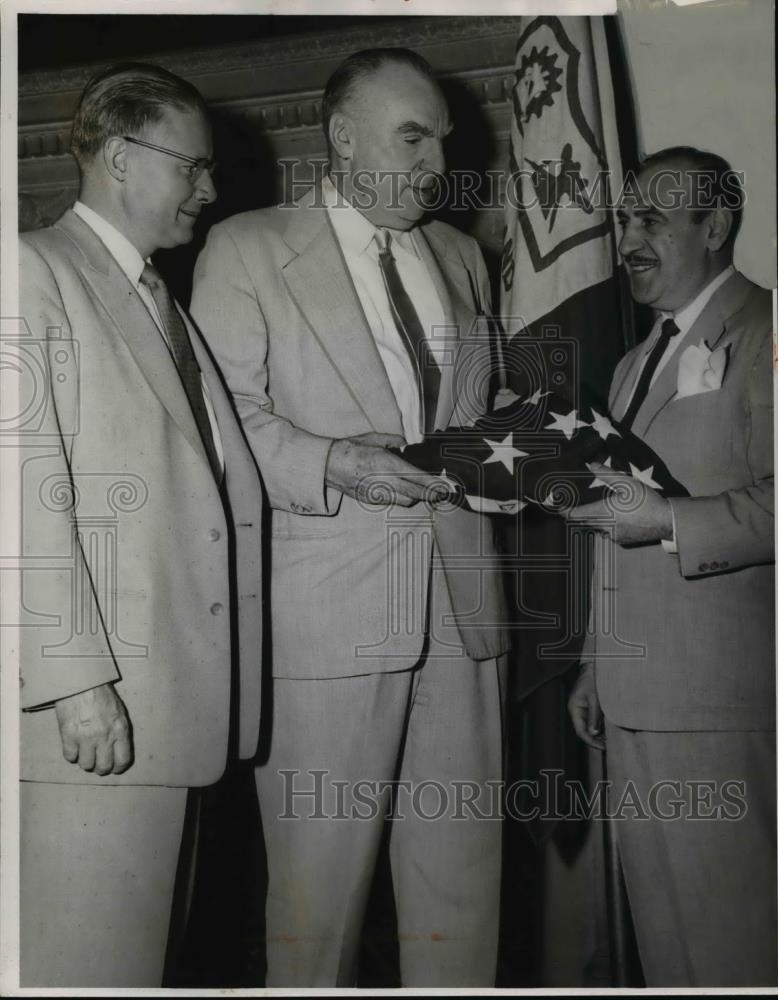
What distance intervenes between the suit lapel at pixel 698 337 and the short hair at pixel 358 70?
2.57 ft

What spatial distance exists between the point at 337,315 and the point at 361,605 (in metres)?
0.62

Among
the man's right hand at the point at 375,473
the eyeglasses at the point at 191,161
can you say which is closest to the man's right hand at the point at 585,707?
the man's right hand at the point at 375,473

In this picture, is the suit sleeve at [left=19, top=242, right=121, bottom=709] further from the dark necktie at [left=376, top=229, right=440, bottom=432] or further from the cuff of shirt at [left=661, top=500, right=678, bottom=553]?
the cuff of shirt at [left=661, top=500, right=678, bottom=553]

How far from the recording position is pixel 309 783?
8.86 feet

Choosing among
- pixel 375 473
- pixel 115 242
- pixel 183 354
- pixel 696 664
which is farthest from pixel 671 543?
pixel 115 242

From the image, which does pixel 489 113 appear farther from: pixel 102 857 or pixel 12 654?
pixel 102 857

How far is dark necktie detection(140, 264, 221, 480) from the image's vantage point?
270 cm

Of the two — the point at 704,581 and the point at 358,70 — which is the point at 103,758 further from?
the point at 358,70

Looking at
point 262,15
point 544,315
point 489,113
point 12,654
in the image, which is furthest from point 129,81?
point 12,654

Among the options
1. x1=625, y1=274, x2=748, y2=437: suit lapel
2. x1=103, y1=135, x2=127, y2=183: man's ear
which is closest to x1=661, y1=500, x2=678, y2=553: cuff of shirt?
x1=625, y1=274, x2=748, y2=437: suit lapel

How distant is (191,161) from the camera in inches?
108

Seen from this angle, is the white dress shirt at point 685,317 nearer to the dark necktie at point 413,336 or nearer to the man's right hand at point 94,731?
the dark necktie at point 413,336

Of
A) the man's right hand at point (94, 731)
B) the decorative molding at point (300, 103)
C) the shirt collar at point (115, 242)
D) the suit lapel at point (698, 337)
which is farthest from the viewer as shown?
the decorative molding at point (300, 103)

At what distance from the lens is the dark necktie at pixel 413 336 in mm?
2770
